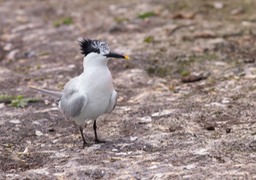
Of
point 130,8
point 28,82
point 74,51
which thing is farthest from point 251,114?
point 130,8

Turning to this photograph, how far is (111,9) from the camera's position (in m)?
12.2

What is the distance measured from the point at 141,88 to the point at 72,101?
2163 millimetres

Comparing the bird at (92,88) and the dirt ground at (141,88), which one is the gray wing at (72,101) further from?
the dirt ground at (141,88)

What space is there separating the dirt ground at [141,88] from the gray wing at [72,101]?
1.16ft

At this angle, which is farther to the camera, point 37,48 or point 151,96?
point 37,48

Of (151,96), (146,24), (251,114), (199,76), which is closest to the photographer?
(251,114)

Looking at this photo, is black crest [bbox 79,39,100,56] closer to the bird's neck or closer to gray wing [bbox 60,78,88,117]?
the bird's neck

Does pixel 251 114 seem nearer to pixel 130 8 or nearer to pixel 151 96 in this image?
pixel 151 96

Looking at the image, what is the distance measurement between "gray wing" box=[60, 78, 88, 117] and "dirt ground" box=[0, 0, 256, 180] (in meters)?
0.35

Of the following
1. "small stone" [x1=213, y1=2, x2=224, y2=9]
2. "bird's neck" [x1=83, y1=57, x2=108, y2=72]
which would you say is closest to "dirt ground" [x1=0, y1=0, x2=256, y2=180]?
"small stone" [x1=213, y1=2, x2=224, y2=9]

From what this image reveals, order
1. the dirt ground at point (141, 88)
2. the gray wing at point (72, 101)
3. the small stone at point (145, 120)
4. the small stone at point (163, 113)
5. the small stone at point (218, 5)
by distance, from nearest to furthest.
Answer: the dirt ground at point (141, 88)
the gray wing at point (72, 101)
the small stone at point (145, 120)
the small stone at point (163, 113)
the small stone at point (218, 5)

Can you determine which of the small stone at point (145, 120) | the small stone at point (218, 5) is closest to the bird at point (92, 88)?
the small stone at point (145, 120)

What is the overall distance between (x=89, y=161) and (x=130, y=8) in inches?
253

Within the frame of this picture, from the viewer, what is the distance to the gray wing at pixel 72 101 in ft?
20.3
